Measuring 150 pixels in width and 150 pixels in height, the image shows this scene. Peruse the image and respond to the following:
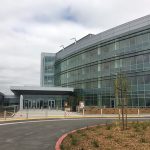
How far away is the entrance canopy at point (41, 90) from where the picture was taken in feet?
180

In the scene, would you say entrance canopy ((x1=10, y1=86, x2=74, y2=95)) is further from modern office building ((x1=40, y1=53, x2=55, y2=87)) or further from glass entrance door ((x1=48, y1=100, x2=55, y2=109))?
modern office building ((x1=40, y1=53, x2=55, y2=87))

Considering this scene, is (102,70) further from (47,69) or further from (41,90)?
(47,69)

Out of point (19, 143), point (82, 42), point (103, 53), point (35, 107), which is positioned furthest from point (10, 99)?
point (19, 143)

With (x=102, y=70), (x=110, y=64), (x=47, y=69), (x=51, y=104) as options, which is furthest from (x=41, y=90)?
(x=47, y=69)

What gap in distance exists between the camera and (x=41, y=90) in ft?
189

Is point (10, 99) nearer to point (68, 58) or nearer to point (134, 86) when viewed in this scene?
point (68, 58)

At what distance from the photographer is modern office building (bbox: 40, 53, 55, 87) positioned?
83375 mm

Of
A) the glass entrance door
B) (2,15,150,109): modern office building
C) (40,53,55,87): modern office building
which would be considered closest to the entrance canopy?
(2,15,150,109): modern office building

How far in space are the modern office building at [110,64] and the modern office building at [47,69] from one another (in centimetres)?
1782

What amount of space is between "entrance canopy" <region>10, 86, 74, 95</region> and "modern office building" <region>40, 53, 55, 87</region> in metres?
22.1

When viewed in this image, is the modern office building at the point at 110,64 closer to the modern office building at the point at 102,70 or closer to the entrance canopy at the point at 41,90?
the modern office building at the point at 102,70

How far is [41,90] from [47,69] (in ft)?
87.7

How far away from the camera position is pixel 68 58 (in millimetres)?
65562

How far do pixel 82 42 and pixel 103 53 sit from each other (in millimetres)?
9513
